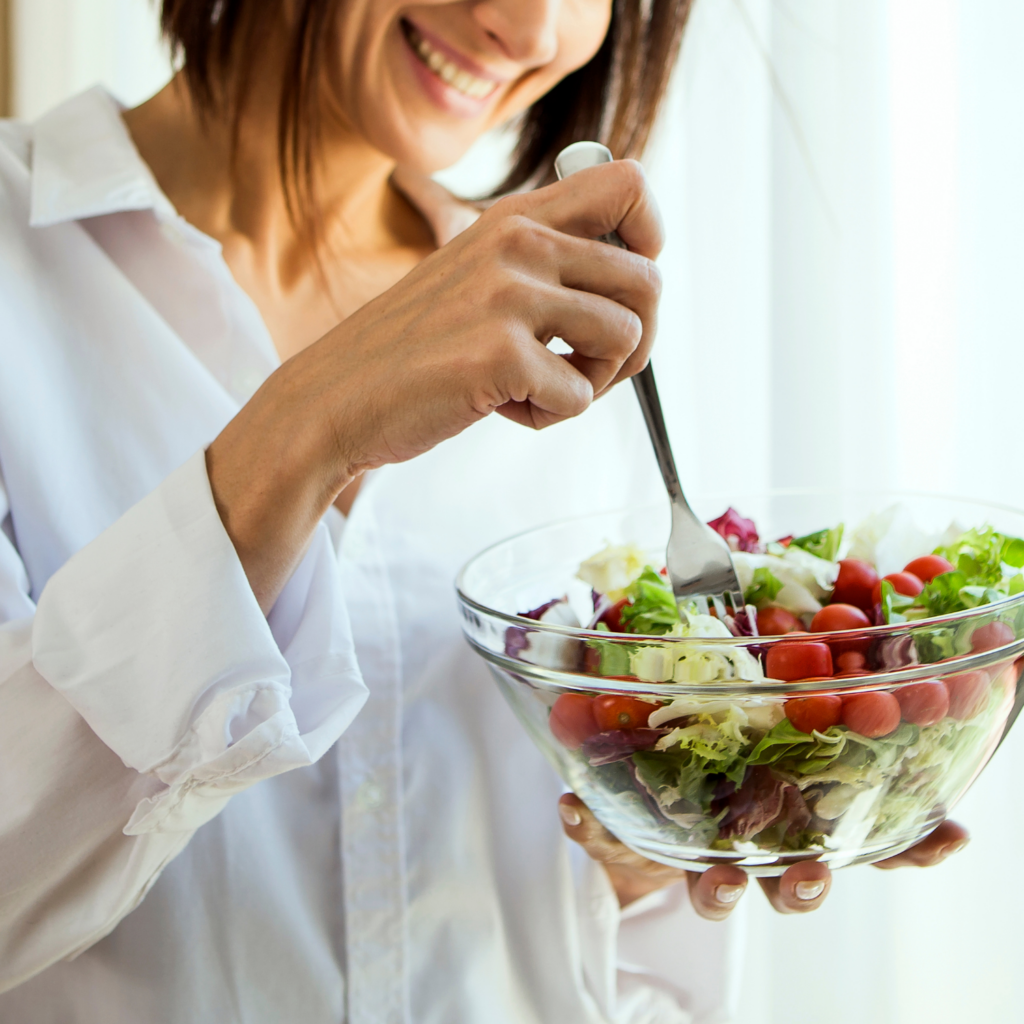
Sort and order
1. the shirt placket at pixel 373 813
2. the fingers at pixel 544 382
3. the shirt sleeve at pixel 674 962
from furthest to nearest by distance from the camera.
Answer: the shirt sleeve at pixel 674 962 < the shirt placket at pixel 373 813 < the fingers at pixel 544 382

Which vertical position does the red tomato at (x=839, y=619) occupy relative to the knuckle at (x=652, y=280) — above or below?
below

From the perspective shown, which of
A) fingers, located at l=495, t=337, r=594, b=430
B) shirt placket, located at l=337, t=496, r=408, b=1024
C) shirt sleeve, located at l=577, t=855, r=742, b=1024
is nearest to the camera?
fingers, located at l=495, t=337, r=594, b=430

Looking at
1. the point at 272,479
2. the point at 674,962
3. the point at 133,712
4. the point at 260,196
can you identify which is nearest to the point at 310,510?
the point at 272,479

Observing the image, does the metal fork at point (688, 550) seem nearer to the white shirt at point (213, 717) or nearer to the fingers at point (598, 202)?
the fingers at point (598, 202)

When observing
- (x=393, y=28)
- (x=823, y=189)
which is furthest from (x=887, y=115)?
(x=393, y=28)

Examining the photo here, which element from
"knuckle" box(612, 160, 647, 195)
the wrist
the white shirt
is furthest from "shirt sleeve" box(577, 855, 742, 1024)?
"knuckle" box(612, 160, 647, 195)

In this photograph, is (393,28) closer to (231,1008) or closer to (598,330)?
(598,330)

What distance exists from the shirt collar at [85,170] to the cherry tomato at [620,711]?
0.51 meters

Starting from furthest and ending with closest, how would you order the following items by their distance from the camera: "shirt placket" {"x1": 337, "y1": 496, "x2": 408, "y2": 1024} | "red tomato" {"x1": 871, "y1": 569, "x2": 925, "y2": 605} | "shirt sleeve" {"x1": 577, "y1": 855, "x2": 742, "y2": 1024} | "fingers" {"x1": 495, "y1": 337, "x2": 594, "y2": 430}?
"shirt sleeve" {"x1": 577, "y1": 855, "x2": 742, "y2": 1024} < "shirt placket" {"x1": 337, "y1": 496, "x2": 408, "y2": 1024} < "red tomato" {"x1": 871, "y1": 569, "x2": 925, "y2": 605} < "fingers" {"x1": 495, "y1": 337, "x2": 594, "y2": 430}

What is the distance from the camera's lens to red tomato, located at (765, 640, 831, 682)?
0.44 meters

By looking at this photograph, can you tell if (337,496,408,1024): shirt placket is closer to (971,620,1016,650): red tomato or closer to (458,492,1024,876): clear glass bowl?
(458,492,1024,876): clear glass bowl

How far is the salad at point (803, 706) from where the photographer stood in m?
0.45

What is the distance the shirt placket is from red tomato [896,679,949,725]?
389 mm

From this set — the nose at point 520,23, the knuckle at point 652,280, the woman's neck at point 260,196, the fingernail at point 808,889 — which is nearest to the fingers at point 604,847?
the fingernail at point 808,889
